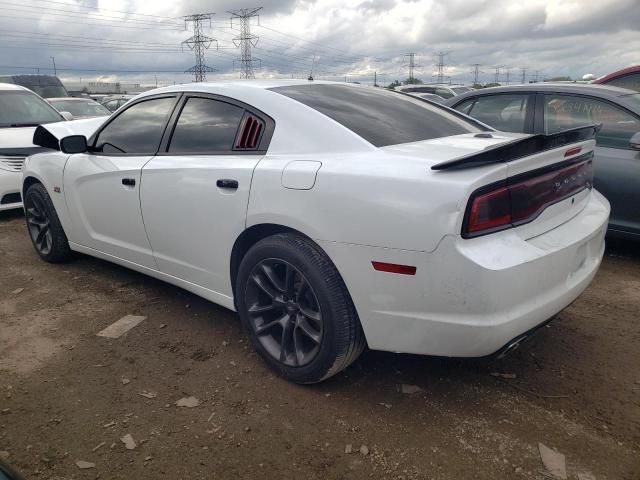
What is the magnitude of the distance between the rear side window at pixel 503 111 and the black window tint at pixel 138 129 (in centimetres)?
328

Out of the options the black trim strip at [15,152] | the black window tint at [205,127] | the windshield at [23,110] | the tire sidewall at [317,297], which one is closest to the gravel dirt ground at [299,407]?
the tire sidewall at [317,297]

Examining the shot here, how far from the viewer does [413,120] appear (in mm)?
3145

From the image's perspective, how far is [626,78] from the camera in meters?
6.73

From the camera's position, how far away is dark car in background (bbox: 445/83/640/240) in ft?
14.4

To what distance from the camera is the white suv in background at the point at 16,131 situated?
21.7ft

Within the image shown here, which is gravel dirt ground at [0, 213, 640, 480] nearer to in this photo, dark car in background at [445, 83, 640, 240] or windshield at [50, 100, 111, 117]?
dark car in background at [445, 83, 640, 240]

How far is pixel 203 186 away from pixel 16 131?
5.41 m

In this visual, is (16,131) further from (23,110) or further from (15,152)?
(23,110)

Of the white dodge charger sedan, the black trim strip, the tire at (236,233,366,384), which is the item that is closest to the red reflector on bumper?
the white dodge charger sedan

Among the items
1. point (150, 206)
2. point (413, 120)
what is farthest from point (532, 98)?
point (150, 206)

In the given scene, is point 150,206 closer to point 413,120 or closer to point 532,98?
point 413,120

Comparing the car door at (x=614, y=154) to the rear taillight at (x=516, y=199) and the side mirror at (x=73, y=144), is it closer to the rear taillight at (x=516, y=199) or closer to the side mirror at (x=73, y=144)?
the rear taillight at (x=516, y=199)

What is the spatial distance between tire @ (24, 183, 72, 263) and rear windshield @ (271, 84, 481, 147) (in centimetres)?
261

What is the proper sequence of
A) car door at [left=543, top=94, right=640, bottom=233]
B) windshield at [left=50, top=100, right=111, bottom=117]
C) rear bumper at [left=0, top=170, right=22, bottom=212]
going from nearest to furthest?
car door at [left=543, top=94, right=640, bottom=233] < rear bumper at [left=0, top=170, right=22, bottom=212] < windshield at [left=50, top=100, right=111, bottom=117]
